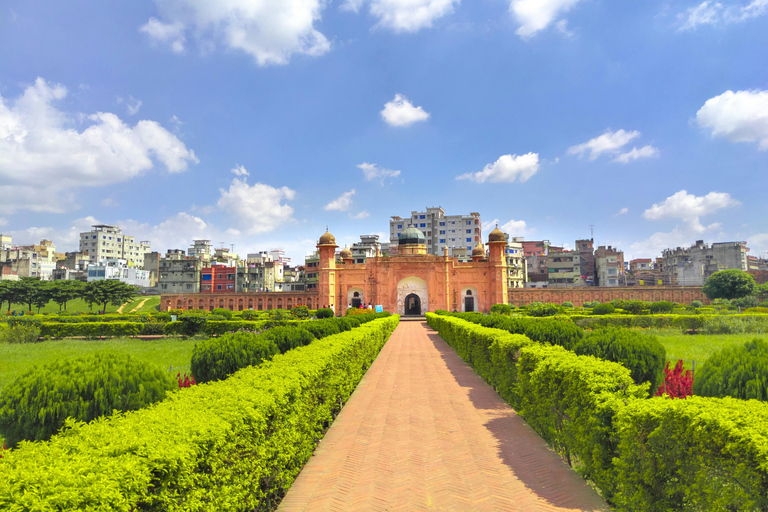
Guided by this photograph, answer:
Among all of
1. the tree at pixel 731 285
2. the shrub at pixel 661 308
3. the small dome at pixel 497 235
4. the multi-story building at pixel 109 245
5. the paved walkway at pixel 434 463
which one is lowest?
the paved walkway at pixel 434 463

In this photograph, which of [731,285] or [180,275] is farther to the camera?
[180,275]

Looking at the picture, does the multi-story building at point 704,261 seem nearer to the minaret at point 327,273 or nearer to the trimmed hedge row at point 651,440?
the minaret at point 327,273

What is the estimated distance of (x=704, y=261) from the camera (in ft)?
224

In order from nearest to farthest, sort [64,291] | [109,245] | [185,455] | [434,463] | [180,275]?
[185,455] → [434,463] → [64,291] → [180,275] → [109,245]

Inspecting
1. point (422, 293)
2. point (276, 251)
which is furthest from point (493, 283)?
point (276, 251)

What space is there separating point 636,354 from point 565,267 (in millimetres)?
65200

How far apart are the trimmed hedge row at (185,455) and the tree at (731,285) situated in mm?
51770

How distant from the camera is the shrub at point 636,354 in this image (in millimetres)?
7160

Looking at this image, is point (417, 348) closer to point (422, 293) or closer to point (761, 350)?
point (761, 350)

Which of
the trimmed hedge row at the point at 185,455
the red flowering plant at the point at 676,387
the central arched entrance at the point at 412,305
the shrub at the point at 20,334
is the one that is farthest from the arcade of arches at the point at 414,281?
the trimmed hedge row at the point at 185,455

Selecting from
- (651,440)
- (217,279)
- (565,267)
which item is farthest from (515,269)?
(651,440)

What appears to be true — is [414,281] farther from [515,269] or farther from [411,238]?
[515,269]

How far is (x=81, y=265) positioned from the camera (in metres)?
75.3

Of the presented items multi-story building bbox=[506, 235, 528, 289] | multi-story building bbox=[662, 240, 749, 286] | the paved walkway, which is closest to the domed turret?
multi-story building bbox=[506, 235, 528, 289]
